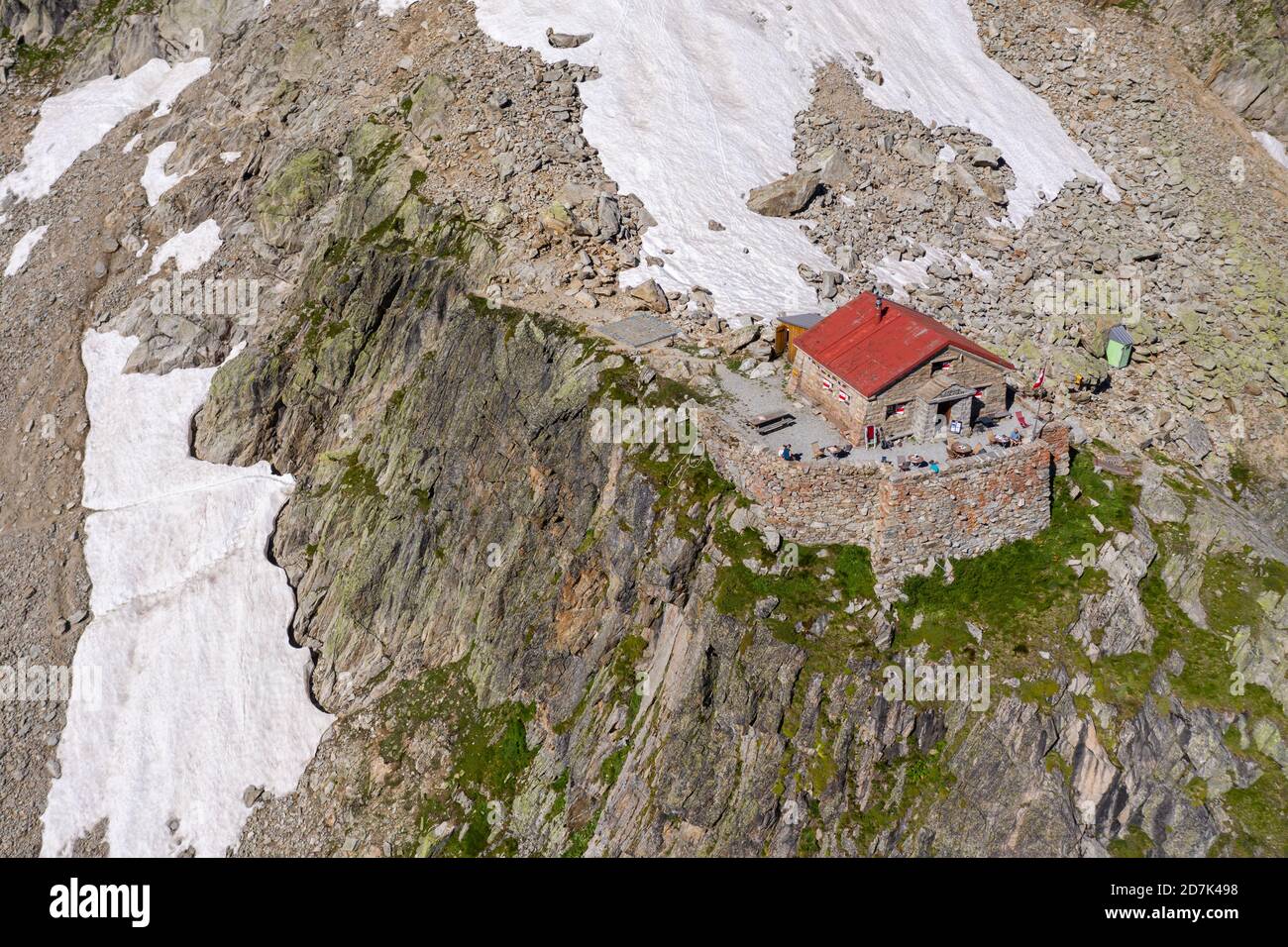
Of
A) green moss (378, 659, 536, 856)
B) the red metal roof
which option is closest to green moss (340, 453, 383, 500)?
green moss (378, 659, 536, 856)

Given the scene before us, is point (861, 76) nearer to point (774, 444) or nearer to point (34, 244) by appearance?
point (774, 444)

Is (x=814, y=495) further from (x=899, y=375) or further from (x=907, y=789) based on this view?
(x=907, y=789)

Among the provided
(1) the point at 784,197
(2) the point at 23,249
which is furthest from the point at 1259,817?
(2) the point at 23,249

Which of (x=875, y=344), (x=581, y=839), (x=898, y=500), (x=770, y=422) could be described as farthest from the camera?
(x=875, y=344)

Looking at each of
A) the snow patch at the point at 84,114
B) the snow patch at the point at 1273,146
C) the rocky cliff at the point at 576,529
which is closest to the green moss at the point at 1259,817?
the rocky cliff at the point at 576,529

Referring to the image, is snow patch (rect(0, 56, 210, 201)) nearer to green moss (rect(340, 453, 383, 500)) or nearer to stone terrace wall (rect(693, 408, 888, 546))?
green moss (rect(340, 453, 383, 500))

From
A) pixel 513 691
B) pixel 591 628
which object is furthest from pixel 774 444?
pixel 513 691

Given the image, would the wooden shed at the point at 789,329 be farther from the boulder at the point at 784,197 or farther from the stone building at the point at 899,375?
the boulder at the point at 784,197
